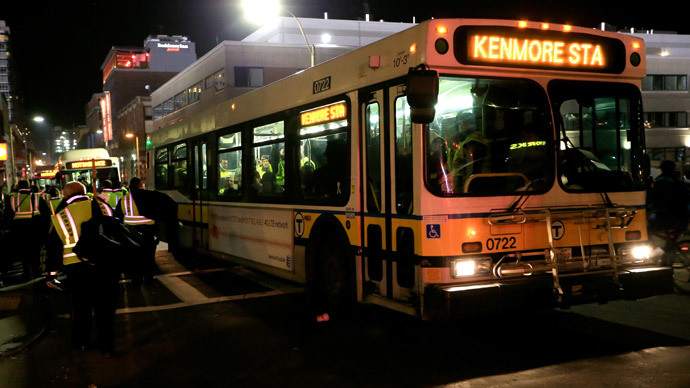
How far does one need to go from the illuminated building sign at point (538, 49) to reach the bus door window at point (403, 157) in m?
0.75

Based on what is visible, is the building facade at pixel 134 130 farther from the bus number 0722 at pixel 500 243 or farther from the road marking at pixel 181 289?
the bus number 0722 at pixel 500 243

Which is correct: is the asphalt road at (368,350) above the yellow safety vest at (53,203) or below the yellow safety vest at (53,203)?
below

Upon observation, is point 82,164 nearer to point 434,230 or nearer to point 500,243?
point 434,230

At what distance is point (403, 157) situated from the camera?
657cm

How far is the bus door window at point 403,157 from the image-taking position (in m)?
6.47

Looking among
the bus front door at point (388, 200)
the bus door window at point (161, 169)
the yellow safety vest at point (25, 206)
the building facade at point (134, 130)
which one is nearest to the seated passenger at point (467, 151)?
the bus front door at point (388, 200)

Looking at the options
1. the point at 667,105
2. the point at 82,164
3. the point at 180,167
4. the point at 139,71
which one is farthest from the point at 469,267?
the point at 139,71

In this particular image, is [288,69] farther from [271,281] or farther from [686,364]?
[686,364]

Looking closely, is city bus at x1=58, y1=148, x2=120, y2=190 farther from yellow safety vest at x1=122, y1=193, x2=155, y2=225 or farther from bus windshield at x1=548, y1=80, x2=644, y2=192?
bus windshield at x1=548, y1=80, x2=644, y2=192

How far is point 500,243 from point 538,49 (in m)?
1.98

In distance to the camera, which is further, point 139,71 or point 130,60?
point 130,60

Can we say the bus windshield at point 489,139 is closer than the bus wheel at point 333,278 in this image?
Yes

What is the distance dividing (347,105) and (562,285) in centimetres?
306

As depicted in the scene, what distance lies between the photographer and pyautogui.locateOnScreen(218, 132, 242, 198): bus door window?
11.2 metres
